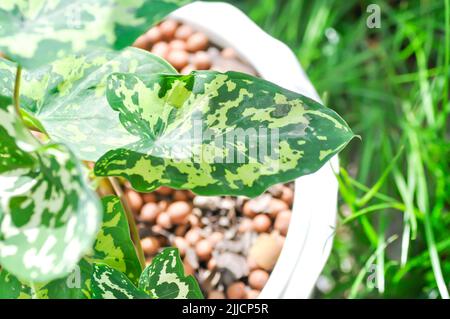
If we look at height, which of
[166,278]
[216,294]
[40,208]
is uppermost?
[40,208]

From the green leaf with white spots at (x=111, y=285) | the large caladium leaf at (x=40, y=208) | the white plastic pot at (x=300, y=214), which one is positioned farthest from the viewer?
the white plastic pot at (x=300, y=214)

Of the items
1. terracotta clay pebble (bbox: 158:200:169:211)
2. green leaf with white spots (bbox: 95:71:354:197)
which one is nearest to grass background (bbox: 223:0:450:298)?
terracotta clay pebble (bbox: 158:200:169:211)

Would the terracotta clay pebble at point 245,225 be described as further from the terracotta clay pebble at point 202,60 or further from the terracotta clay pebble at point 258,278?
the terracotta clay pebble at point 202,60

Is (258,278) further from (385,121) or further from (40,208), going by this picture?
(385,121)

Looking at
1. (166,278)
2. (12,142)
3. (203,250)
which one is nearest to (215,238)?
(203,250)

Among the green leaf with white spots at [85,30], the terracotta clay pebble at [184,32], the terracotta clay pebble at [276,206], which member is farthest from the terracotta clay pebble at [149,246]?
the green leaf with white spots at [85,30]

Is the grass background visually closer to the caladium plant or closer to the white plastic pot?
the white plastic pot

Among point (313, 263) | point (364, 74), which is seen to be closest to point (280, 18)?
point (364, 74)
